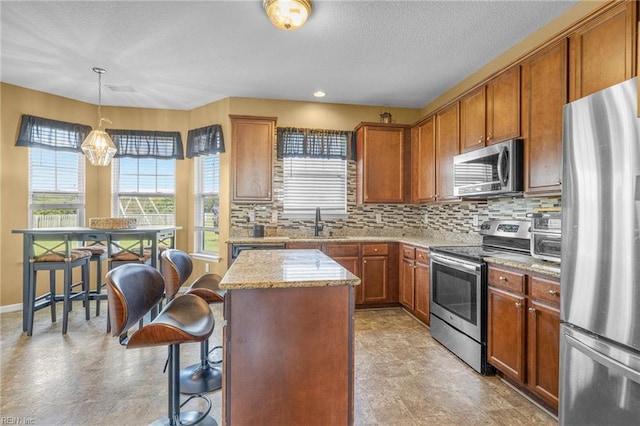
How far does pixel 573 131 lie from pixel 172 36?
3.08 m

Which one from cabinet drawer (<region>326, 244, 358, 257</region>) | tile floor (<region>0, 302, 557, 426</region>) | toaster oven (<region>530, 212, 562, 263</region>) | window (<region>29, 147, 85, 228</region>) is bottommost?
tile floor (<region>0, 302, 557, 426</region>)

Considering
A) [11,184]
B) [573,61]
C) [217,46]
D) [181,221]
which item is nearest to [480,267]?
[573,61]

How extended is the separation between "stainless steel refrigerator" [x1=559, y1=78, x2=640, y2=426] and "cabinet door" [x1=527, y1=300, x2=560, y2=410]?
0.79ft

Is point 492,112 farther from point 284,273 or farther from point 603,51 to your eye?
point 284,273

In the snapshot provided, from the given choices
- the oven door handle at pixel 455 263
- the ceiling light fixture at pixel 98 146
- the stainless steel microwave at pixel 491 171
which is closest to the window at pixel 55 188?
the ceiling light fixture at pixel 98 146

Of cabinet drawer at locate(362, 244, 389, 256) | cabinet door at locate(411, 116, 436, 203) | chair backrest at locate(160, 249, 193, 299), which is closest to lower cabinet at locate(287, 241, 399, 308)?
cabinet drawer at locate(362, 244, 389, 256)

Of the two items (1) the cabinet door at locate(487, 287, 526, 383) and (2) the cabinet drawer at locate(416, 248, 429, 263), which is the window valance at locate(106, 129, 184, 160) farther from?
(1) the cabinet door at locate(487, 287, 526, 383)

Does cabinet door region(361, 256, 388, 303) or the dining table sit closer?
the dining table

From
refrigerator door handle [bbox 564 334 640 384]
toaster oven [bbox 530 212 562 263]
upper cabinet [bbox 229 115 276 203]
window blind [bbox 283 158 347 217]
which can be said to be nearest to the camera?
refrigerator door handle [bbox 564 334 640 384]

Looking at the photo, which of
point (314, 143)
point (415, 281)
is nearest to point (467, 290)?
point (415, 281)

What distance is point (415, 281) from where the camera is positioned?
142 inches

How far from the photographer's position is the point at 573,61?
2070mm

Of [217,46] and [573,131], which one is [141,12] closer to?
[217,46]

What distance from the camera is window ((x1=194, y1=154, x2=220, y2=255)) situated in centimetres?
471
